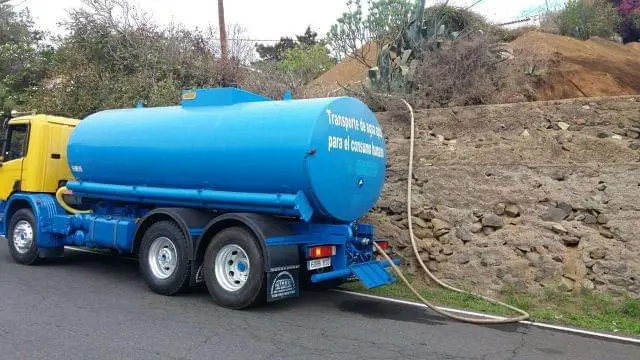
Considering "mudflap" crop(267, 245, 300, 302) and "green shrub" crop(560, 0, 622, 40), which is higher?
"green shrub" crop(560, 0, 622, 40)

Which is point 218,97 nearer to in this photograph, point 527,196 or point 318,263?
point 318,263

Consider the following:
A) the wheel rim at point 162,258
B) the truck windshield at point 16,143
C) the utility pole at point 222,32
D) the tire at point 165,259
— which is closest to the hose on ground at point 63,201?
the truck windshield at point 16,143

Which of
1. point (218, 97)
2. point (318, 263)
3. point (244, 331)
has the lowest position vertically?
point (244, 331)

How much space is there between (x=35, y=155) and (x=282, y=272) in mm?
5772

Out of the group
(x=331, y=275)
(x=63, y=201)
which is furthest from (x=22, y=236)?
(x=331, y=275)

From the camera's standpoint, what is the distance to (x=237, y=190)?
778 cm

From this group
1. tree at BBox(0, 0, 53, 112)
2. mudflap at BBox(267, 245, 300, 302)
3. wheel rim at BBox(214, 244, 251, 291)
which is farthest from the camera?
tree at BBox(0, 0, 53, 112)

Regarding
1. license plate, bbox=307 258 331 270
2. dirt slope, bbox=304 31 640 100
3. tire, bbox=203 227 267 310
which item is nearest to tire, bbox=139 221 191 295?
tire, bbox=203 227 267 310

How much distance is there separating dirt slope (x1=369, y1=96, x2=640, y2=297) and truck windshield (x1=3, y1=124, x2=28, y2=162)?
635cm

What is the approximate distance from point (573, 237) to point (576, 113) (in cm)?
216

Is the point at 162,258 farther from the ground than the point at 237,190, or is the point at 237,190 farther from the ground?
the point at 237,190

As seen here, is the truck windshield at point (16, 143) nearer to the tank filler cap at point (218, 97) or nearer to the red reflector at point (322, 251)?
the tank filler cap at point (218, 97)

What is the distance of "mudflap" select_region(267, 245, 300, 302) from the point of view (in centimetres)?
705

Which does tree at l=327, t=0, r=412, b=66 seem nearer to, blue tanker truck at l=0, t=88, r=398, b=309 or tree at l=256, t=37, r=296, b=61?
blue tanker truck at l=0, t=88, r=398, b=309
